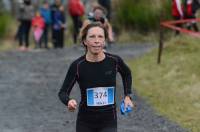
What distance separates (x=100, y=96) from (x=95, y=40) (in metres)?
0.50

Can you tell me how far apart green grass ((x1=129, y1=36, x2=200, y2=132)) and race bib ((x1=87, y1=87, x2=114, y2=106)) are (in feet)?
11.2

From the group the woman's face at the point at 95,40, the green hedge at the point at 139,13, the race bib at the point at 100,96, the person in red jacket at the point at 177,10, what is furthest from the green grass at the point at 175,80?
the green hedge at the point at 139,13

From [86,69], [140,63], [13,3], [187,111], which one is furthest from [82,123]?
[13,3]

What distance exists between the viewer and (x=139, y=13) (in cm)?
2528

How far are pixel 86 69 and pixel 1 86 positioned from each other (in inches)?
305

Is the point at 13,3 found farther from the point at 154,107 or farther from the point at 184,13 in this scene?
the point at 154,107

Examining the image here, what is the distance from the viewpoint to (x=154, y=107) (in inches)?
458

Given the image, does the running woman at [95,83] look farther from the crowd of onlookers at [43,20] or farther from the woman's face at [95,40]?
the crowd of onlookers at [43,20]

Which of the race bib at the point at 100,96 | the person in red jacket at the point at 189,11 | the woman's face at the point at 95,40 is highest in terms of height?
the woman's face at the point at 95,40

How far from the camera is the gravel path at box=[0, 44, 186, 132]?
1006 cm

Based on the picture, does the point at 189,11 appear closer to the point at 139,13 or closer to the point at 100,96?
the point at 139,13

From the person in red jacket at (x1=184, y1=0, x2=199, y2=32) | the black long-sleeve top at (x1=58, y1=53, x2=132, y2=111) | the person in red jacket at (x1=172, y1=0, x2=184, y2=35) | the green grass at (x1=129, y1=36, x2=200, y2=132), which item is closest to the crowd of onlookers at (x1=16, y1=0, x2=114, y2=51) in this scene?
the person in red jacket at (x1=172, y1=0, x2=184, y2=35)

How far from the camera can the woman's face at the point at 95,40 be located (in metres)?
6.37

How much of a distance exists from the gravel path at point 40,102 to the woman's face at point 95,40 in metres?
3.52
